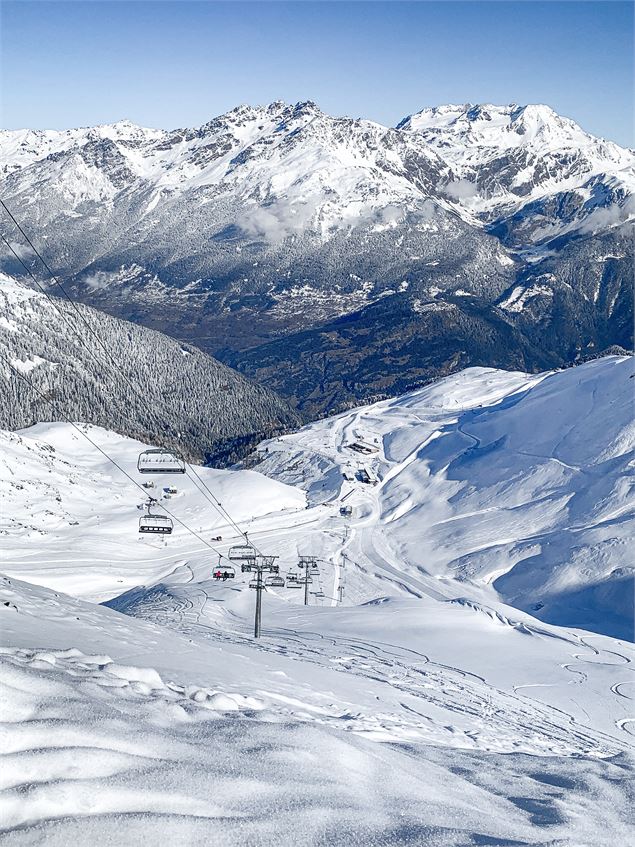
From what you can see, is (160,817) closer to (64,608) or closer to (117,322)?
(64,608)

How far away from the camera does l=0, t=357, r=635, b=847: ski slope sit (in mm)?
7348

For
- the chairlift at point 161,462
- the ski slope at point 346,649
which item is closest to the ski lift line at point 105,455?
the ski slope at point 346,649

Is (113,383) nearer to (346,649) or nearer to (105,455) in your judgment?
(105,455)

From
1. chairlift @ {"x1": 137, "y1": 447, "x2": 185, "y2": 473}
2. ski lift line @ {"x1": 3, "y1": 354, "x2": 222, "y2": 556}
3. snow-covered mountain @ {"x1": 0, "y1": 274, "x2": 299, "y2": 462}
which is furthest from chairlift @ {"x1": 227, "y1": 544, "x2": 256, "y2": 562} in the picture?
snow-covered mountain @ {"x1": 0, "y1": 274, "x2": 299, "y2": 462}

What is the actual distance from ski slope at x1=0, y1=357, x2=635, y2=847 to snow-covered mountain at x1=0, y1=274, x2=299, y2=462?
31.7 metres

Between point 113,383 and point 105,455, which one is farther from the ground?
point 113,383

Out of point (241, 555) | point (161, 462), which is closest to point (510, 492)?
point (241, 555)

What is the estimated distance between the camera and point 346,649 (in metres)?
33.5

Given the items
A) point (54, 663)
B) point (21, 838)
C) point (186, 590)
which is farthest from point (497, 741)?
point (186, 590)

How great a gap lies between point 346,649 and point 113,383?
143644 millimetres

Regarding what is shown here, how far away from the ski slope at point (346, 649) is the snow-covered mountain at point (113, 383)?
31.7 m

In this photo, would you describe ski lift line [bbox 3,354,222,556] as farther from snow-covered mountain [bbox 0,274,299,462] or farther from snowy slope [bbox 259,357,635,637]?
snowy slope [bbox 259,357,635,637]

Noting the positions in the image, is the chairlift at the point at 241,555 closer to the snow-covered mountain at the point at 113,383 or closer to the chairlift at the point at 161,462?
the chairlift at the point at 161,462

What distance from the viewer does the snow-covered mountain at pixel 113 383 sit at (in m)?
152
